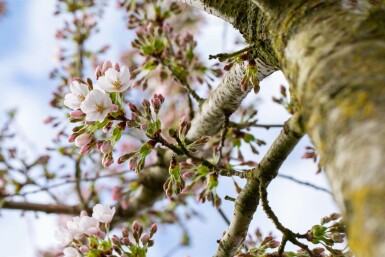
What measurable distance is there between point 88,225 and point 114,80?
0.63 meters

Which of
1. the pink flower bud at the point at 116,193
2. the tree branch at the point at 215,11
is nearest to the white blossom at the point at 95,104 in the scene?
the tree branch at the point at 215,11

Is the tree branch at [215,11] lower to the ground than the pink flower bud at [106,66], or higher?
higher

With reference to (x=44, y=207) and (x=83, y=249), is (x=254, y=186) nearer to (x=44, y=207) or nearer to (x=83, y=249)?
(x=83, y=249)

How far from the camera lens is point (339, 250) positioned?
1.75m

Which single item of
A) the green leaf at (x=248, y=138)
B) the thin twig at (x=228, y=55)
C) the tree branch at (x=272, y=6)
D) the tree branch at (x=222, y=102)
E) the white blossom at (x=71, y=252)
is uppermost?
the green leaf at (x=248, y=138)

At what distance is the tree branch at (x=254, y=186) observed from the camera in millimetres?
1463

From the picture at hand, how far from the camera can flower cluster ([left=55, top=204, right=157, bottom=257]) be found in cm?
180

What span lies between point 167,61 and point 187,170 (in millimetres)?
1064

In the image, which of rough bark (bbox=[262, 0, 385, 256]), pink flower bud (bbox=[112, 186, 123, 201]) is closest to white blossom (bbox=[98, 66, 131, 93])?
rough bark (bbox=[262, 0, 385, 256])

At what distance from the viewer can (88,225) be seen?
186 centimetres

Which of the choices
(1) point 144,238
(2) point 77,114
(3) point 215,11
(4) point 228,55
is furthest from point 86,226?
(3) point 215,11

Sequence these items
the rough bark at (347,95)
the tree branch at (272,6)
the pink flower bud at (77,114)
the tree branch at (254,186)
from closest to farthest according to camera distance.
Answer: the rough bark at (347,95), the tree branch at (272,6), the tree branch at (254,186), the pink flower bud at (77,114)

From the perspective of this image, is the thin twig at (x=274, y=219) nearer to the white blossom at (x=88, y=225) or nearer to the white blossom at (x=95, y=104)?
the white blossom at (x=95, y=104)

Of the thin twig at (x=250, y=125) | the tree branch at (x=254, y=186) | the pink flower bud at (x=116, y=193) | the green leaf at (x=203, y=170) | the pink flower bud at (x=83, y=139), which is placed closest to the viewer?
the tree branch at (x=254, y=186)
